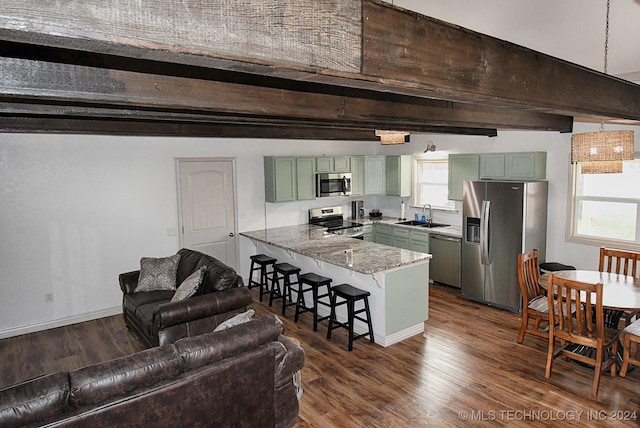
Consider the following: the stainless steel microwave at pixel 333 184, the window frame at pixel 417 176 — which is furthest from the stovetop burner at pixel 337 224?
the window frame at pixel 417 176

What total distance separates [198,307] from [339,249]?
196 cm

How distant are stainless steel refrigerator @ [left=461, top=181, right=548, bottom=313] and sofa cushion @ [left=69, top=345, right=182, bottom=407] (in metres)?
4.56

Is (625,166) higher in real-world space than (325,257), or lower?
higher

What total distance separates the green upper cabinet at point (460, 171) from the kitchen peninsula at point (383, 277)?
2020 millimetres

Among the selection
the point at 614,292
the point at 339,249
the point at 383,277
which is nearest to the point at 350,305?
the point at 383,277

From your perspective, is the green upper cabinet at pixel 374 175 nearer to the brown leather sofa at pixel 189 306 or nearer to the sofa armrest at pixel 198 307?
the brown leather sofa at pixel 189 306

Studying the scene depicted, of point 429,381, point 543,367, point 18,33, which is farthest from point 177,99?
point 543,367

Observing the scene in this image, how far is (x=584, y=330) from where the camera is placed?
395 centimetres

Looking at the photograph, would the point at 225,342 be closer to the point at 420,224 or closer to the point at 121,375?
the point at 121,375

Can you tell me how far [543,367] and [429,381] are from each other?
1.20 m

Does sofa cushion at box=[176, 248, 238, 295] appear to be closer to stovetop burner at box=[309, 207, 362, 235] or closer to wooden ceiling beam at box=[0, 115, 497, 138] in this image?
wooden ceiling beam at box=[0, 115, 497, 138]

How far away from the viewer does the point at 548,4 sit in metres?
2.50

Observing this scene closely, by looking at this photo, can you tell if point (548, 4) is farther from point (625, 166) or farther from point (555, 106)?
point (625, 166)

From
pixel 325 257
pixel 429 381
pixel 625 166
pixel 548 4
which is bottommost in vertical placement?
pixel 429 381
